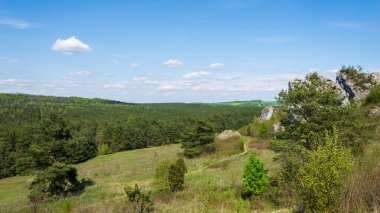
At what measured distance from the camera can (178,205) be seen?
1884cm

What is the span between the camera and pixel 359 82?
4366 centimetres

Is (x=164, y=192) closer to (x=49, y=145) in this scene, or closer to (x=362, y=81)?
(x=49, y=145)

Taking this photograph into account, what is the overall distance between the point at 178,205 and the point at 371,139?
12.6 meters

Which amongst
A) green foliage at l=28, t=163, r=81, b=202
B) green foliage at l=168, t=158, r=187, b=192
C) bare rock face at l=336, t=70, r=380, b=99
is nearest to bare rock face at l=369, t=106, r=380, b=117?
bare rock face at l=336, t=70, r=380, b=99

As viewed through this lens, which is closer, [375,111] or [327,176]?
[327,176]

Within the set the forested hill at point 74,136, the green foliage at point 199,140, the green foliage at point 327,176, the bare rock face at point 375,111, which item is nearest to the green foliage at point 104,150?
the forested hill at point 74,136

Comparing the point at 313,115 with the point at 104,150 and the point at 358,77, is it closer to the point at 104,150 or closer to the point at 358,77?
the point at 358,77

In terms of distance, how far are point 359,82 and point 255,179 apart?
3083 centimetres

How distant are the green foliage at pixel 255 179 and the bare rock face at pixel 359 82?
29.2m

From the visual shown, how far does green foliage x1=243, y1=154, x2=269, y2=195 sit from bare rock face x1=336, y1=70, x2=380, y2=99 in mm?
29207

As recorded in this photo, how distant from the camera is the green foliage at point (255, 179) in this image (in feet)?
65.7

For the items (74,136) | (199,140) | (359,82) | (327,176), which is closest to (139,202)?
(327,176)

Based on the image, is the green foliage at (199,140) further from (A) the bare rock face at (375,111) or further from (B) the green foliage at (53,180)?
(A) the bare rock face at (375,111)

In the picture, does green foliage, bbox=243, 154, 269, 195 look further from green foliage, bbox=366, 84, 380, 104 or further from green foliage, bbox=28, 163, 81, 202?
green foliage, bbox=366, 84, 380, 104
